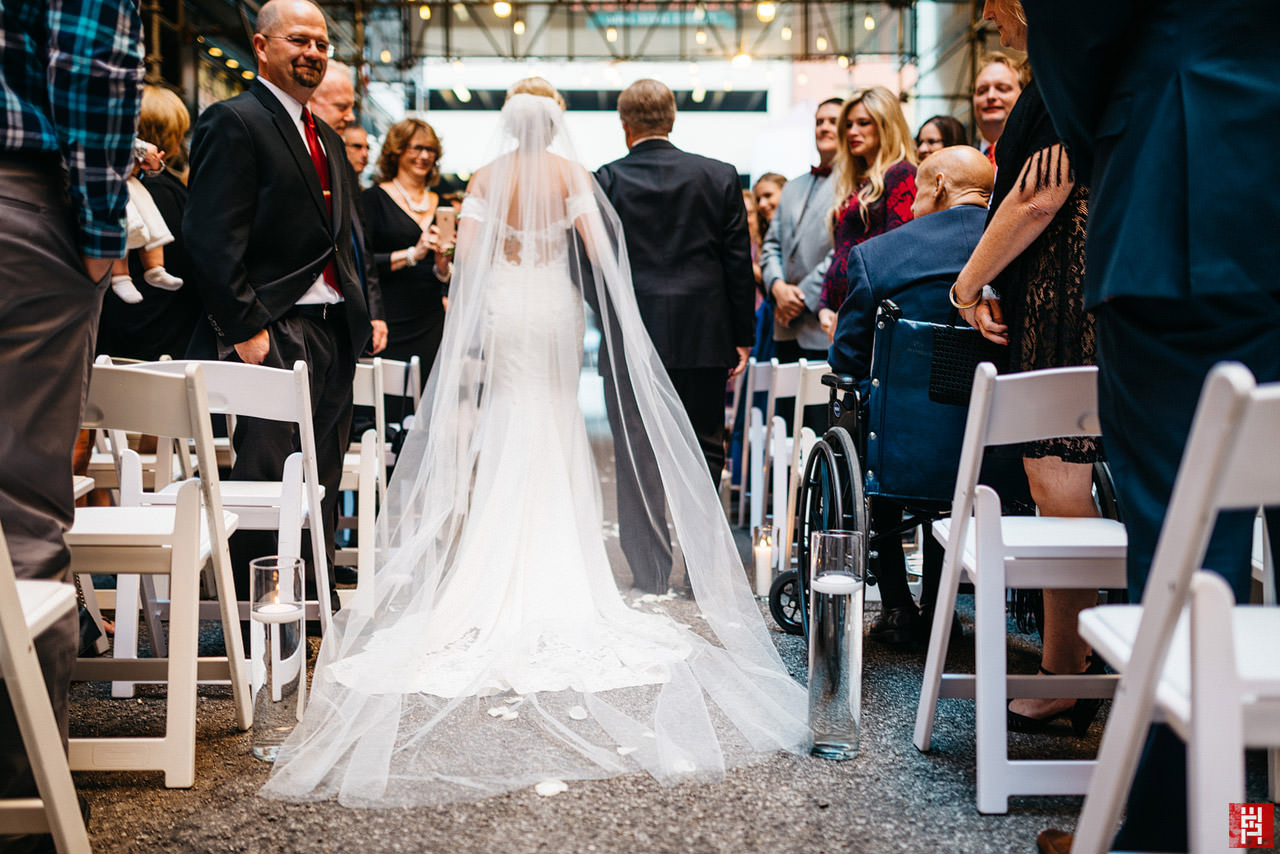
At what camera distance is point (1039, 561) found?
2.01 metres

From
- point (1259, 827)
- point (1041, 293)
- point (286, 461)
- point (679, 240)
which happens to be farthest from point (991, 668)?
point (679, 240)

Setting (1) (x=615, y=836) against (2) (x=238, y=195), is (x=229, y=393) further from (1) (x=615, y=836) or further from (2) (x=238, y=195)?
(1) (x=615, y=836)

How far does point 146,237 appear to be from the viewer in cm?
374

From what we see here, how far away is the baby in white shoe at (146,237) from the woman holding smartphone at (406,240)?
1246 millimetres

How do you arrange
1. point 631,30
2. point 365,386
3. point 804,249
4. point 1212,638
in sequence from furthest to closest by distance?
point 631,30, point 804,249, point 365,386, point 1212,638

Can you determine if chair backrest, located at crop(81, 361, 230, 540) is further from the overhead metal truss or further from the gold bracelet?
the overhead metal truss

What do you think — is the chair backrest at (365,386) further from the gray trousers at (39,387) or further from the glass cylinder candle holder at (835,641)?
the glass cylinder candle holder at (835,641)

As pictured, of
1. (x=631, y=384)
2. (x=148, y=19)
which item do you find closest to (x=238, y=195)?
(x=631, y=384)

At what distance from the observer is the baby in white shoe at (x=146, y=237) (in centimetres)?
369

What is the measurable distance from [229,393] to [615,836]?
1394 millimetres

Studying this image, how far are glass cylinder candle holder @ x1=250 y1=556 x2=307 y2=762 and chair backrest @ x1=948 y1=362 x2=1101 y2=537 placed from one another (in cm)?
143

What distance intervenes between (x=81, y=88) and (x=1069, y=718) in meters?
2.53

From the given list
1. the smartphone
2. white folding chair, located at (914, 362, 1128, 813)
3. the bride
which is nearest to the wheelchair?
the bride

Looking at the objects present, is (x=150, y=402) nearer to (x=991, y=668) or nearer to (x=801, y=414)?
(x=991, y=668)
